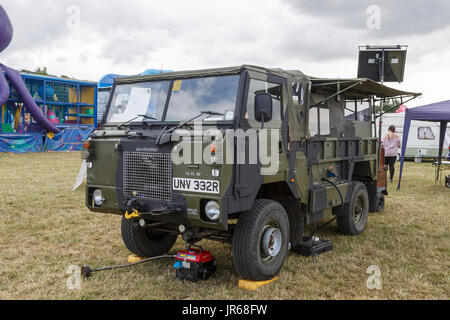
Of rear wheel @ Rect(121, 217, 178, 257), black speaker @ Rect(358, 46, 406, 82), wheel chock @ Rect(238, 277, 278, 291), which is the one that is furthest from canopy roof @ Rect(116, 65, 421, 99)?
black speaker @ Rect(358, 46, 406, 82)

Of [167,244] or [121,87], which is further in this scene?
[167,244]

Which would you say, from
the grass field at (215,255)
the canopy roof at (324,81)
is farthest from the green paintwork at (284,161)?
the grass field at (215,255)

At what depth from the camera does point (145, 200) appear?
4742mm

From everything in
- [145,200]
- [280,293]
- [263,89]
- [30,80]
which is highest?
[30,80]

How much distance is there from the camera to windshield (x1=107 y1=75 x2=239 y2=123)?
15.8 ft

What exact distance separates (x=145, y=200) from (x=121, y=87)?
1.80m

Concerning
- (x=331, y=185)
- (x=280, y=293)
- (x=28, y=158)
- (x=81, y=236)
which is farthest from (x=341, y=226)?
(x=28, y=158)

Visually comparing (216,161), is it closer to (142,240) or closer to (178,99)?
(178,99)

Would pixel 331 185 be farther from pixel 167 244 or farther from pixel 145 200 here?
pixel 145 200

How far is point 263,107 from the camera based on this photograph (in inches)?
185

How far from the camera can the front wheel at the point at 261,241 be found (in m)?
4.64

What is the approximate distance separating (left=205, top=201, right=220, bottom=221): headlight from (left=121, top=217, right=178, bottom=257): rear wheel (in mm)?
1505

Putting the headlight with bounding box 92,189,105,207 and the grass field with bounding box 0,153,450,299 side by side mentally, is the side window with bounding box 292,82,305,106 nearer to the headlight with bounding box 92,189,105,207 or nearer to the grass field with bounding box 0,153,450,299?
the grass field with bounding box 0,153,450,299

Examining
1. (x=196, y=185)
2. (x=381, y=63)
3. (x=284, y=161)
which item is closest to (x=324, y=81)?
(x=284, y=161)
